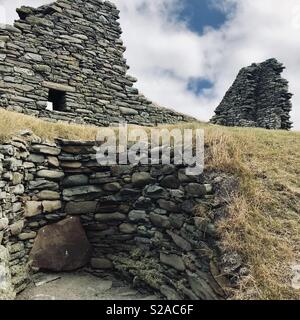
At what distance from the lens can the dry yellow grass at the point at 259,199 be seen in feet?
15.5

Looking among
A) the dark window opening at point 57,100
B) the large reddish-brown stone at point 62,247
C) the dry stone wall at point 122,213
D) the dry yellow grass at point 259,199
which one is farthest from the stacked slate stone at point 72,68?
the large reddish-brown stone at point 62,247

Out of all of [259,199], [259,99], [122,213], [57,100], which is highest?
[259,99]

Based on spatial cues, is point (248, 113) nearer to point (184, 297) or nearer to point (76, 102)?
point (76, 102)

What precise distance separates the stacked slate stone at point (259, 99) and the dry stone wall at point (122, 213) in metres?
11.6

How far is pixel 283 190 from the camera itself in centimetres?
618

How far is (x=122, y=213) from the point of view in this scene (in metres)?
7.63

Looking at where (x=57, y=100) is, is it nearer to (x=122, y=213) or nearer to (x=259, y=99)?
(x=122, y=213)

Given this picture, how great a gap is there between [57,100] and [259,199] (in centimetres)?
828

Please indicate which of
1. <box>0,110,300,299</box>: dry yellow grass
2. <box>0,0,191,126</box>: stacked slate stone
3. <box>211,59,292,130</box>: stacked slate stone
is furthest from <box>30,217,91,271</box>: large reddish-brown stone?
<box>211,59,292,130</box>: stacked slate stone

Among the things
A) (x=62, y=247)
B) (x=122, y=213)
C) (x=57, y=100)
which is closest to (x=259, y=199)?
(x=122, y=213)

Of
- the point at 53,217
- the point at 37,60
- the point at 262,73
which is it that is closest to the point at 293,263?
the point at 53,217

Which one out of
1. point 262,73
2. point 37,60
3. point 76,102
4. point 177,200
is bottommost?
point 177,200

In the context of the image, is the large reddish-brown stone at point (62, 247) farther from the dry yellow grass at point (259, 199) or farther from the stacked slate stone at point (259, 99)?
the stacked slate stone at point (259, 99)
